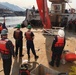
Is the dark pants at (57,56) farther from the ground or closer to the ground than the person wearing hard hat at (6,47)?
closer to the ground

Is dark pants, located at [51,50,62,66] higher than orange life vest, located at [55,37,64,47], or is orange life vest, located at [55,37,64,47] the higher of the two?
orange life vest, located at [55,37,64,47]

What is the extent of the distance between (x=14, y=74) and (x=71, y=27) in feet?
38.8

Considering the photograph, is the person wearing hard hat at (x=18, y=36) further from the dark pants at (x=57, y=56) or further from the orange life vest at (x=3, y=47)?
the orange life vest at (x=3, y=47)

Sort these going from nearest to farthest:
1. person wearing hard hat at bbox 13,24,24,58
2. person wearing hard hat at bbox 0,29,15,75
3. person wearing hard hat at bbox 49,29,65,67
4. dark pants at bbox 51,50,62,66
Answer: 1. person wearing hard hat at bbox 0,29,15,75
2. person wearing hard hat at bbox 49,29,65,67
3. dark pants at bbox 51,50,62,66
4. person wearing hard hat at bbox 13,24,24,58

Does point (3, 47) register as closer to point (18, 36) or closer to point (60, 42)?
point (60, 42)

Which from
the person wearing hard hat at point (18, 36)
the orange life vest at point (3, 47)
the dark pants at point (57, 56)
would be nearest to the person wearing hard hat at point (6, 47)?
the orange life vest at point (3, 47)

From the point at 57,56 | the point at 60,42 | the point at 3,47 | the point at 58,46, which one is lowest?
the point at 57,56

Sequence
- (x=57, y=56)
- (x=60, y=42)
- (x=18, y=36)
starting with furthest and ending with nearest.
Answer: (x=18, y=36)
(x=57, y=56)
(x=60, y=42)

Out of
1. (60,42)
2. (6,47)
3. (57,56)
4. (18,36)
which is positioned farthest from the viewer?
(18,36)

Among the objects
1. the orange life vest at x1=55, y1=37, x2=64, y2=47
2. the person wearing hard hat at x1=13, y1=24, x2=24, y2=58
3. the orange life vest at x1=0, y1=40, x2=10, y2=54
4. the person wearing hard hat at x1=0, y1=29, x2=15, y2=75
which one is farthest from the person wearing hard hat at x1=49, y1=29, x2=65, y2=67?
the orange life vest at x1=0, y1=40, x2=10, y2=54

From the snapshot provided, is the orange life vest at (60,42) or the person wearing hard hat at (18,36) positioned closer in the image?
the orange life vest at (60,42)

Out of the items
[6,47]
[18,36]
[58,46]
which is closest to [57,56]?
[58,46]

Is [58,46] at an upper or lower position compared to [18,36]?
lower

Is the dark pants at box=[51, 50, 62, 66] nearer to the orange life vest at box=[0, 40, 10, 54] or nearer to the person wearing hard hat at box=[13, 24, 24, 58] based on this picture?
the person wearing hard hat at box=[13, 24, 24, 58]
